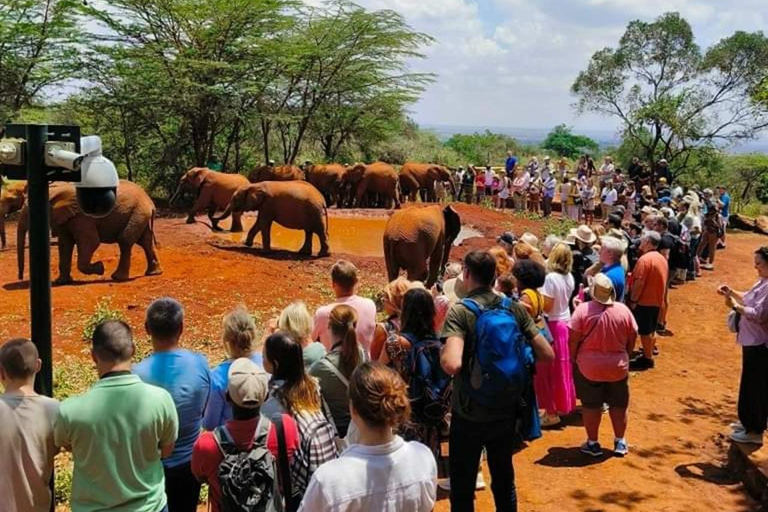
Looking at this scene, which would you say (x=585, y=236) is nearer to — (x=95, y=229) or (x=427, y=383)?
(x=427, y=383)

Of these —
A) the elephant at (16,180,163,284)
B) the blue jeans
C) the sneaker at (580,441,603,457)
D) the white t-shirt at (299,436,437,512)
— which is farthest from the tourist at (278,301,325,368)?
the elephant at (16,180,163,284)

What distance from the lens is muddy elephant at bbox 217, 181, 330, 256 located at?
1459 centimetres

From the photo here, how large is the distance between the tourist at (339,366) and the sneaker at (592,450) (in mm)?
2589

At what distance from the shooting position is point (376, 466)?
262 cm

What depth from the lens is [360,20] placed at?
92.0 ft

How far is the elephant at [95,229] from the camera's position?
10.7 metres

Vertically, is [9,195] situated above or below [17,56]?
below

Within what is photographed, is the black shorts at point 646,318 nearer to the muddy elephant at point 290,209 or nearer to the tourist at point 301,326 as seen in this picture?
the tourist at point 301,326

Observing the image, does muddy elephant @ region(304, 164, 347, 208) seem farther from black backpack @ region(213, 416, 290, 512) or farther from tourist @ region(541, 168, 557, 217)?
black backpack @ region(213, 416, 290, 512)

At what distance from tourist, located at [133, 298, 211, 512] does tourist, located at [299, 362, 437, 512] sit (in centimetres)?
131

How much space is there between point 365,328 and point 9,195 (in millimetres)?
11254

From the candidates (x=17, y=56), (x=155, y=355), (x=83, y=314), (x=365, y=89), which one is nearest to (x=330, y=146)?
(x=365, y=89)

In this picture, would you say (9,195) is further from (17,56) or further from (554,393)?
(554,393)

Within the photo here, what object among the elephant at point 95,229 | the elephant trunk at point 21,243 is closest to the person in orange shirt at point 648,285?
the elephant at point 95,229
